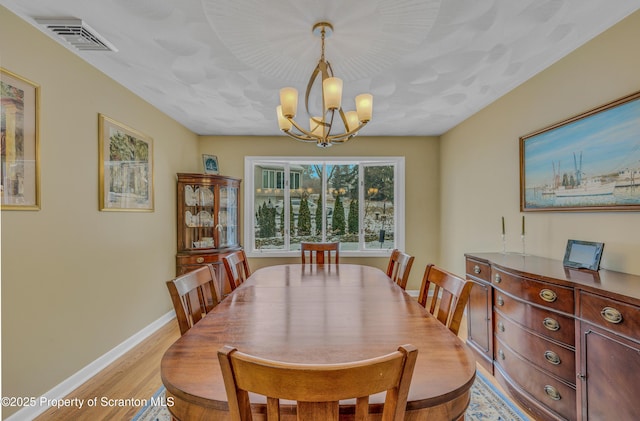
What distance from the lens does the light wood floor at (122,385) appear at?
6.14 ft

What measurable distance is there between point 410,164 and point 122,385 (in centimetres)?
418

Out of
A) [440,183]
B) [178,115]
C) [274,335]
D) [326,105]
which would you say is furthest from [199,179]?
[440,183]

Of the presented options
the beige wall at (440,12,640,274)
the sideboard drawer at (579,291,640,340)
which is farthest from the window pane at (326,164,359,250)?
the sideboard drawer at (579,291,640,340)

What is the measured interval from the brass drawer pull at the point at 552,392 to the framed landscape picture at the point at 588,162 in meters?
1.18

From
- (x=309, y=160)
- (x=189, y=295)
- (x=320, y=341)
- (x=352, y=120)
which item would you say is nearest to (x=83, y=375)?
(x=189, y=295)

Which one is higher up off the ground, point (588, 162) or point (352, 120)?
point (352, 120)

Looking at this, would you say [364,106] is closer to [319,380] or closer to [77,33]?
[319,380]

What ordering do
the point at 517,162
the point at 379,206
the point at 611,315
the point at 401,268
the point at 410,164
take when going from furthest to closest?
the point at 379,206, the point at 410,164, the point at 517,162, the point at 401,268, the point at 611,315

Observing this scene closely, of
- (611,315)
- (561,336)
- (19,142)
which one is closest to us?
(611,315)

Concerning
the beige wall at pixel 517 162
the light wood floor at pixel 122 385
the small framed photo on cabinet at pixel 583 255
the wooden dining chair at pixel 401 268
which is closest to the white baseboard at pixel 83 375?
the light wood floor at pixel 122 385

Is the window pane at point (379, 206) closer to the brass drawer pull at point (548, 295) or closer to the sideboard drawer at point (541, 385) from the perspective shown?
the sideboard drawer at point (541, 385)

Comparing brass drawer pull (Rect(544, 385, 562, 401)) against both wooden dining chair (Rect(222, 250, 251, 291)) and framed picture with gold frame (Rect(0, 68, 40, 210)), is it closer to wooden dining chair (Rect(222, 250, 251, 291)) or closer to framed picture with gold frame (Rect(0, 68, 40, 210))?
wooden dining chair (Rect(222, 250, 251, 291))

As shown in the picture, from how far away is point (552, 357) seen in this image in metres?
1.71

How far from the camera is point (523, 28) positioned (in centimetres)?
184
